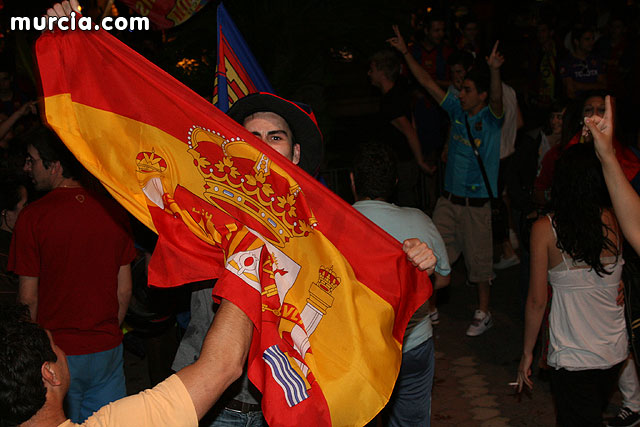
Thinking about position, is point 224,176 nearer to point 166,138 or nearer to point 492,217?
point 166,138

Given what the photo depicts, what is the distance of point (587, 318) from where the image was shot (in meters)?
3.88

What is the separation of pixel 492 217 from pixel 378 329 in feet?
14.3

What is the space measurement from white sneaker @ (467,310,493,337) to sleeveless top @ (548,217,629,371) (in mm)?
2959

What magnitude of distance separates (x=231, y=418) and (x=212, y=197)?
94cm

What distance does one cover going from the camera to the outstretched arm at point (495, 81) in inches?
253

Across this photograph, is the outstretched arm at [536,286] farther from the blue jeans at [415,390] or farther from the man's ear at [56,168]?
the man's ear at [56,168]

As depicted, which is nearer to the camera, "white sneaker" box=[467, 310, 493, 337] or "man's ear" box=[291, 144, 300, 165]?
"man's ear" box=[291, 144, 300, 165]

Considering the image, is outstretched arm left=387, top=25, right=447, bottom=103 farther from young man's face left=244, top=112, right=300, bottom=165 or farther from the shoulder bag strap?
young man's face left=244, top=112, right=300, bottom=165

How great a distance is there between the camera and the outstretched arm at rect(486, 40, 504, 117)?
6.42 m

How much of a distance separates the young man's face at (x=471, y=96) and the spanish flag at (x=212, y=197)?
4.17 m

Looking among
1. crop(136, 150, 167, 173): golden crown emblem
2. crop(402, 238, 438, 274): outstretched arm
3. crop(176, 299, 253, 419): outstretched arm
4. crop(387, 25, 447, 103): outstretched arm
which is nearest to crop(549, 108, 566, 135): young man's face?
crop(387, 25, 447, 103): outstretched arm

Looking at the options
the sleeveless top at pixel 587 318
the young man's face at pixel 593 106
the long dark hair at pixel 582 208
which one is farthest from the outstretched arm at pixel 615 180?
the young man's face at pixel 593 106

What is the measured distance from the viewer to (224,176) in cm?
273

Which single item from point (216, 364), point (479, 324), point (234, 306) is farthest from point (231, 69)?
point (479, 324)
